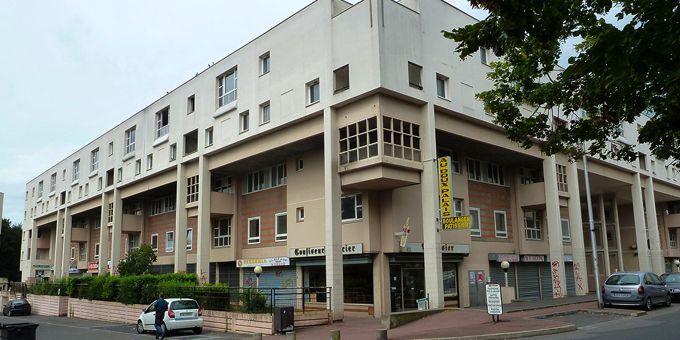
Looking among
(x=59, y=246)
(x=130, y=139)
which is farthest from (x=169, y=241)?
(x=59, y=246)

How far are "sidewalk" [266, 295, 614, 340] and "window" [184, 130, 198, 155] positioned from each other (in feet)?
57.8

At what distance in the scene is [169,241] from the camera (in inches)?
Result: 1670

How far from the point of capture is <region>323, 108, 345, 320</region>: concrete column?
23.1 meters

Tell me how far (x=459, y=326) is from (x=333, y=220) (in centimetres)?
739

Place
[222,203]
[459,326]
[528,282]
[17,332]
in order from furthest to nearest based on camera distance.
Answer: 1. [222,203]
2. [528,282]
3. [459,326]
4. [17,332]

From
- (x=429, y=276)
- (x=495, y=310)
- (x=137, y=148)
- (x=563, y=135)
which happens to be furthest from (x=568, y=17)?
(x=137, y=148)

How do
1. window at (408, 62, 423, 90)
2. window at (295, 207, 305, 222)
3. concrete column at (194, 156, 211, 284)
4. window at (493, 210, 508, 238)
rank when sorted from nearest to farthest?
1. window at (408, 62, 423, 90)
2. window at (295, 207, 305, 222)
3. window at (493, 210, 508, 238)
4. concrete column at (194, 156, 211, 284)

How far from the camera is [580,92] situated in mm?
12109

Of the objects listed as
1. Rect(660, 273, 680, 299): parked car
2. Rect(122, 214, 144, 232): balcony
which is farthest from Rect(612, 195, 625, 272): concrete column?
Rect(122, 214, 144, 232): balcony

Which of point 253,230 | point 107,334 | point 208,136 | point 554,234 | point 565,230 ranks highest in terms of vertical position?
point 208,136

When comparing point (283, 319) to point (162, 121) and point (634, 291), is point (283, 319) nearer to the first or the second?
point (634, 291)

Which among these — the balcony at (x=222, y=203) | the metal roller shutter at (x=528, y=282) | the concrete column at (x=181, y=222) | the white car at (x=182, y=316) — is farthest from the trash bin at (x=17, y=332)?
the metal roller shutter at (x=528, y=282)

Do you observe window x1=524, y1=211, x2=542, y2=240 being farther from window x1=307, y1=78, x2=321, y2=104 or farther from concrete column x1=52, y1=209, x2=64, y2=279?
concrete column x1=52, y1=209, x2=64, y2=279

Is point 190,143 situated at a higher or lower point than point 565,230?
higher
